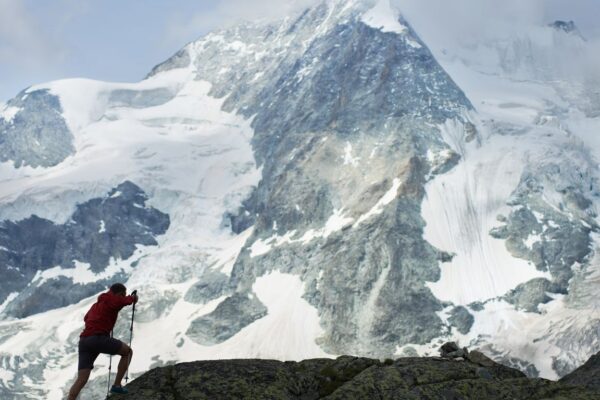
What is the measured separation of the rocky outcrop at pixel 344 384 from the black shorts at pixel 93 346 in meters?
1.17

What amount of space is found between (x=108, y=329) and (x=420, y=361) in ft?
29.9

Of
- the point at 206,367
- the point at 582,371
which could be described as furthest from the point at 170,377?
the point at 582,371

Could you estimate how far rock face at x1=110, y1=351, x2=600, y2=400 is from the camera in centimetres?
2200

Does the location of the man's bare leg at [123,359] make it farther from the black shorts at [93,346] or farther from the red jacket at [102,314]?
the red jacket at [102,314]

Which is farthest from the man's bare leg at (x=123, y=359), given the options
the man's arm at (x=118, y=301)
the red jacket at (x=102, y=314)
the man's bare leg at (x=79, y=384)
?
the man's arm at (x=118, y=301)

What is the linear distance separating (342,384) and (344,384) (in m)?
0.98

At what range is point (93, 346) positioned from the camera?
2317cm

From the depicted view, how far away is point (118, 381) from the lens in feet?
74.0

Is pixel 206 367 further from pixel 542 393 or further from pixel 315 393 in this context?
pixel 542 393

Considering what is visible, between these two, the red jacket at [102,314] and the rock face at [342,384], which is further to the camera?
the red jacket at [102,314]

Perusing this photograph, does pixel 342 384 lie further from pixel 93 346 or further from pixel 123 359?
pixel 93 346

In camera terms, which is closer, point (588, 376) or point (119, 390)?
point (119, 390)

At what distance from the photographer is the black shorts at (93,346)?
2298cm

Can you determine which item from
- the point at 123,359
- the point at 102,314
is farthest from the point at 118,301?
the point at 123,359
